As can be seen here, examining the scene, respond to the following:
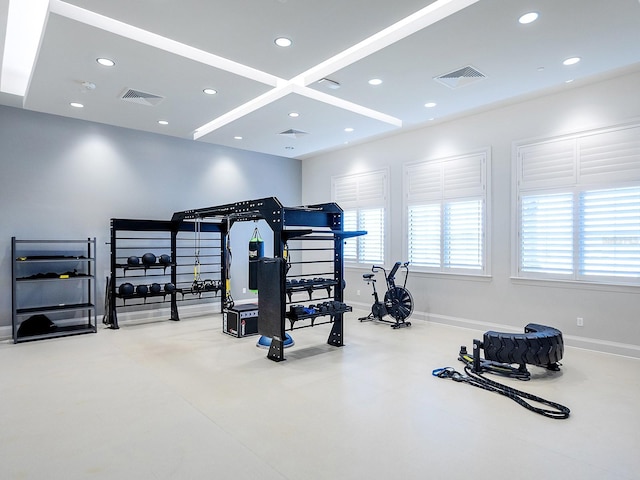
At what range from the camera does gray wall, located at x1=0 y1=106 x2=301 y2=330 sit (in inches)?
244

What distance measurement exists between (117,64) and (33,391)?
3.69m

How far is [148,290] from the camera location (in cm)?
698

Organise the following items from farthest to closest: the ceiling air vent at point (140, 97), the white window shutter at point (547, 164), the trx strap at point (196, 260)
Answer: the trx strap at point (196, 260), the white window shutter at point (547, 164), the ceiling air vent at point (140, 97)

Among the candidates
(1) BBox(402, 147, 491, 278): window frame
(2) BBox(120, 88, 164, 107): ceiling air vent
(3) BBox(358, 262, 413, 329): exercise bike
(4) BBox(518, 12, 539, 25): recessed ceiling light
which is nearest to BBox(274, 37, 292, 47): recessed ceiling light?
(4) BBox(518, 12, 539, 25): recessed ceiling light

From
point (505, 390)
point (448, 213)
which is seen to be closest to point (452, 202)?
point (448, 213)

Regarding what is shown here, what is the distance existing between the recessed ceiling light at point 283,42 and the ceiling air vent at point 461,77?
1.98 m

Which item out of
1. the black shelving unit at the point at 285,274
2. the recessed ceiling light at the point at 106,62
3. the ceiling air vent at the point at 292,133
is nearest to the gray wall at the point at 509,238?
the ceiling air vent at the point at 292,133

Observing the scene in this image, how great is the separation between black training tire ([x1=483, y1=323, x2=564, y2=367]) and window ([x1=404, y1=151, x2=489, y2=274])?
2301 mm

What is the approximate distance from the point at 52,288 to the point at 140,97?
3.60 m

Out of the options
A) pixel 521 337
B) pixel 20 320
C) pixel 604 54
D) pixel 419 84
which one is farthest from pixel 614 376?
pixel 20 320

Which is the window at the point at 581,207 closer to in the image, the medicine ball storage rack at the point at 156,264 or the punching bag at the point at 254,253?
the punching bag at the point at 254,253

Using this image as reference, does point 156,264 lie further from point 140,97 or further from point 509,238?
point 509,238

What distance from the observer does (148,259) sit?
6.91 meters

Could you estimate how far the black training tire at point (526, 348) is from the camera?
13.8 feet
